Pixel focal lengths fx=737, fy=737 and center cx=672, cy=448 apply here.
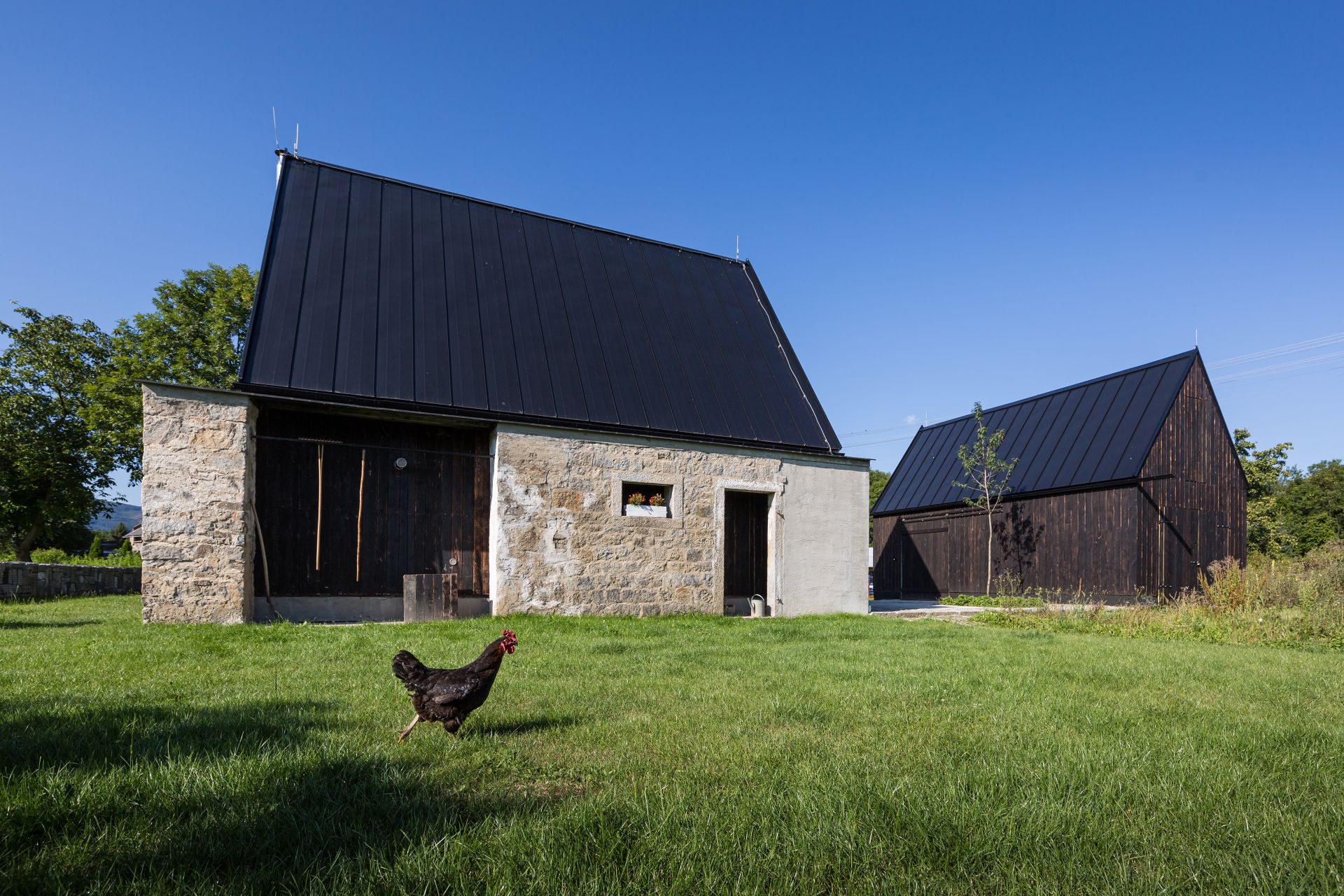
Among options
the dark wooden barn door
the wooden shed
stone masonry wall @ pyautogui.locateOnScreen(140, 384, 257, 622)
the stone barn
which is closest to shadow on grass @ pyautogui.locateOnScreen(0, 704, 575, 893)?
stone masonry wall @ pyautogui.locateOnScreen(140, 384, 257, 622)

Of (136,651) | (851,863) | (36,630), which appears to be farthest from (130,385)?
(851,863)

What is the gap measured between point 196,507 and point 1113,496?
1954 centimetres

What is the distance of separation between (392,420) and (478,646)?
516 centimetres

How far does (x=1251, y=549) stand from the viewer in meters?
27.4

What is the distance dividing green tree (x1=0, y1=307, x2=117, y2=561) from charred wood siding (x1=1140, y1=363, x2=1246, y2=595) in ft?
105

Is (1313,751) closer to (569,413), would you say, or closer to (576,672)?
(576,672)

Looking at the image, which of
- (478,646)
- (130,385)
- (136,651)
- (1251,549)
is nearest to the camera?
(136,651)

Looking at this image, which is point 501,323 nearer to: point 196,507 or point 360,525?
point 360,525

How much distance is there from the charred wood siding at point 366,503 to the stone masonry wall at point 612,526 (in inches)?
33.0

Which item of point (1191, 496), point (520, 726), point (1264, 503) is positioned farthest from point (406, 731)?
point (1264, 503)

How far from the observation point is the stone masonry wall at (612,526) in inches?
450

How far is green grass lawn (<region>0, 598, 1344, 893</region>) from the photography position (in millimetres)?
2316

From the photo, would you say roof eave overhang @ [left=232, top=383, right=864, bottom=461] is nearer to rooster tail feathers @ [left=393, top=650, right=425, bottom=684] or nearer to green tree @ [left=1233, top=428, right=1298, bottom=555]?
rooster tail feathers @ [left=393, top=650, right=425, bottom=684]

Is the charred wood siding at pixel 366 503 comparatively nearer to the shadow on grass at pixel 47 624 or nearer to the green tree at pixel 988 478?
the shadow on grass at pixel 47 624
